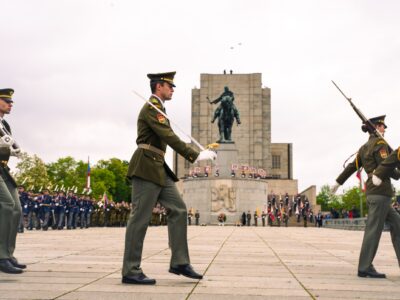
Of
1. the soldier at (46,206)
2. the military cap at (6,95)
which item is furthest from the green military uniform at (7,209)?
the soldier at (46,206)

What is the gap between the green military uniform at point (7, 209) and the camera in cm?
695

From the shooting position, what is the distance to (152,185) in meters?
6.16

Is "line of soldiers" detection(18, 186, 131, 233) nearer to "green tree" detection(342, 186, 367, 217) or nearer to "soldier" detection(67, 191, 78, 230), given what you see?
"soldier" detection(67, 191, 78, 230)

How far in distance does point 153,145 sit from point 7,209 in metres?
2.25

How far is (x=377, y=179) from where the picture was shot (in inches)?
269

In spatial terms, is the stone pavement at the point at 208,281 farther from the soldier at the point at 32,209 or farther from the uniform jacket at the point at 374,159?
the soldier at the point at 32,209

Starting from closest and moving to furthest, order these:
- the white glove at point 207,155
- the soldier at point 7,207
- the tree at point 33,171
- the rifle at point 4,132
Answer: the white glove at point 207,155 < the soldier at point 7,207 < the rifle at point 4,132 < the tree at point 33,171

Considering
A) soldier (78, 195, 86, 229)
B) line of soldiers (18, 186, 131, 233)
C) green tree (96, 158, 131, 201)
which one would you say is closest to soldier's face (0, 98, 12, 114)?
line of soldiers (18, 186, 131, 233)

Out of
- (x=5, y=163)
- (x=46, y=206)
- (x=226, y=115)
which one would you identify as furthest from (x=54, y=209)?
(x=226, y=115)

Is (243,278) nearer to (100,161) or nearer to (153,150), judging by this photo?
(153,150)

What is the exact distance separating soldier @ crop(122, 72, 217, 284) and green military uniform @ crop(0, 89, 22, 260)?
74.3 inches

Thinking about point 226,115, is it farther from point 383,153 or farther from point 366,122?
point 383,153

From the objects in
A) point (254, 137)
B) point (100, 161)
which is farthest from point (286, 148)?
point (100, 161)

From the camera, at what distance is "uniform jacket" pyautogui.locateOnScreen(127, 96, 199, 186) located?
20.1 feet
